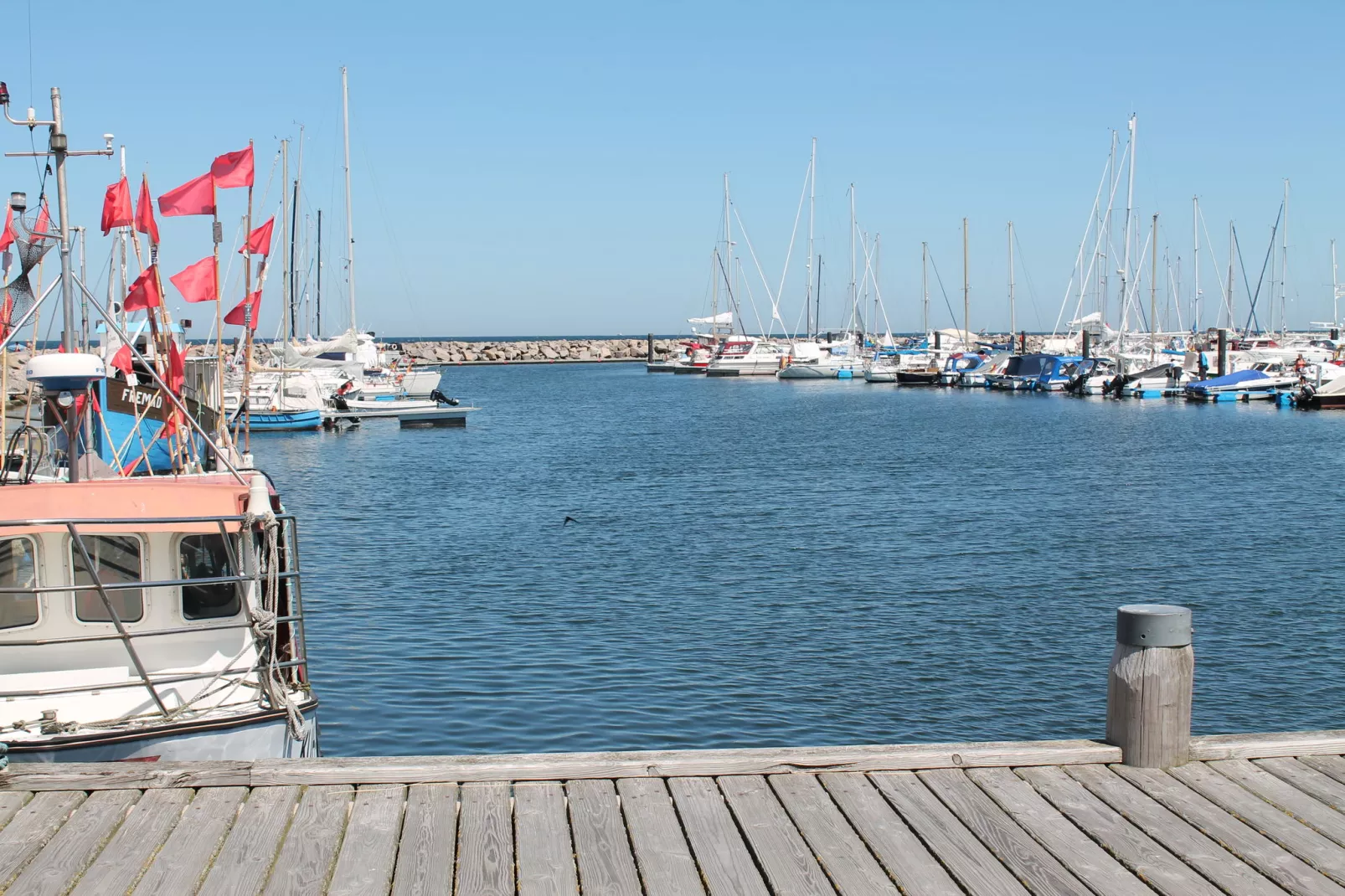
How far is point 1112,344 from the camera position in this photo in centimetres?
9206

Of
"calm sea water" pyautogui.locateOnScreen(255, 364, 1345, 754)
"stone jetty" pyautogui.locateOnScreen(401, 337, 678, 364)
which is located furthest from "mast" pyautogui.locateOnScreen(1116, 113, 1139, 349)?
"stone jetty" pyautogui.locateOnScreen(401, 337, 678, 364)

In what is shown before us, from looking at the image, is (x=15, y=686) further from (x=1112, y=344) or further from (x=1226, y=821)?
(x=1112, y=344)

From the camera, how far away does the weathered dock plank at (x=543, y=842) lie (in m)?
5.40

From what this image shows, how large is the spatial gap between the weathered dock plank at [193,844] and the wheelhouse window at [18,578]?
13.2 ft

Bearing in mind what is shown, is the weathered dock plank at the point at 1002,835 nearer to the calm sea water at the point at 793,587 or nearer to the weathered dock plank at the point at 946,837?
the weathered dock plank at the point at 946,837

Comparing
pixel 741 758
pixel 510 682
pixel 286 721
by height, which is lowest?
pixel 510 682

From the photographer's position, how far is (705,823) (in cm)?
599

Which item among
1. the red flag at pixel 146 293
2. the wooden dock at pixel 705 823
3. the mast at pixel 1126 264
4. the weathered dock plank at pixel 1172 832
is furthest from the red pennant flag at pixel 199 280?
the mast at pixel 1126 264

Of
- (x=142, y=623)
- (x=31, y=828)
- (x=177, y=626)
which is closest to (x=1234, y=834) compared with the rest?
(x=31, y=828)

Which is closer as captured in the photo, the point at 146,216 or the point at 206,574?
the point at 206,574

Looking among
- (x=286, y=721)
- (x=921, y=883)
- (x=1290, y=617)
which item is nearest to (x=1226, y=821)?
(x=921, y=883)

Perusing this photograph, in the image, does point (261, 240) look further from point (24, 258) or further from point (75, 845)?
point (75, 845)

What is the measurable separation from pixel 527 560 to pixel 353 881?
18150 millimetres

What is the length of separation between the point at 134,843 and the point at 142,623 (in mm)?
→ 4444
